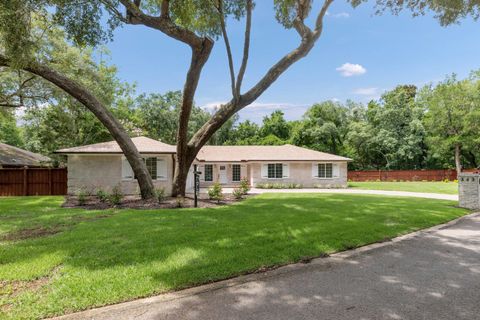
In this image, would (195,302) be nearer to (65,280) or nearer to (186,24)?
(65,280)

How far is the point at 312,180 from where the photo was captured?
24125mm

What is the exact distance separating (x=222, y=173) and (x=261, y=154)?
380cm

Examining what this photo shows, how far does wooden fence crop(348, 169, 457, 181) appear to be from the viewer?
1262 inches

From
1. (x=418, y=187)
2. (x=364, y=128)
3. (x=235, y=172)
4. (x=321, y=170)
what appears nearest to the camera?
(x=418, y=187)

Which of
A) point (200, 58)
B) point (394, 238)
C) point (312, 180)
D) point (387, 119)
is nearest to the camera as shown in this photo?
point (394, 238)

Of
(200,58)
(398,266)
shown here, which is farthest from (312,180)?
(398,266)

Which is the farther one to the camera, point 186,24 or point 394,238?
point 186,24

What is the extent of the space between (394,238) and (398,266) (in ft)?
6.86

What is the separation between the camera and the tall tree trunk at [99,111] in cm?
1112

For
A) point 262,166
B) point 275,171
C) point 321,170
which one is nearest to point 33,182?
point 262,166

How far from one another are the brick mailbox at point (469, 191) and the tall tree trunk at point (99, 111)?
12667mm

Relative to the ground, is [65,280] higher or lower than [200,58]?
lower

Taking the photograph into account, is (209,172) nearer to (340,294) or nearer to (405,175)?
(405,175)

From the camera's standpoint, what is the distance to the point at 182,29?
34.2 ft
